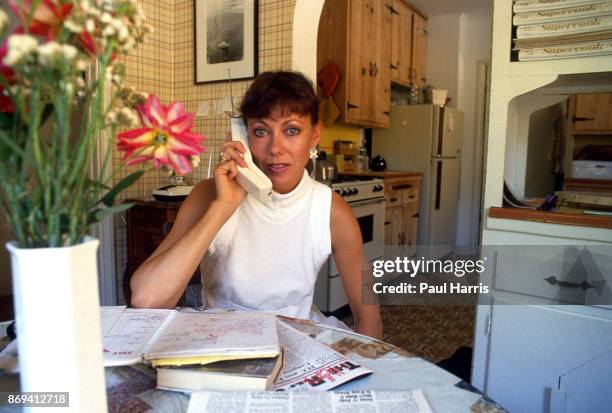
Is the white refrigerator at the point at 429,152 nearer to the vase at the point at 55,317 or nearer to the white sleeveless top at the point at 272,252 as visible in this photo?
the white sleeveless top at the point at 272,252

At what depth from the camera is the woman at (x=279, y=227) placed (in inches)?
50.3

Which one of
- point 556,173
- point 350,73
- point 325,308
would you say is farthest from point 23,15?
point 350,73

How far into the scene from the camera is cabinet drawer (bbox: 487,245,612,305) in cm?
133

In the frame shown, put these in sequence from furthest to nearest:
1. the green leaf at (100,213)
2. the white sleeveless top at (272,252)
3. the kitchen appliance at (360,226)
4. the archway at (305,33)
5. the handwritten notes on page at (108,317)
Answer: the kitchen appliance at (360,226), the archway at (305,33), the white sleeveless top at (272,252), the handwritten notes on page at (108,317), the green leaf at (100,213)

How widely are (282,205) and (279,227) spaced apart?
0.22ft

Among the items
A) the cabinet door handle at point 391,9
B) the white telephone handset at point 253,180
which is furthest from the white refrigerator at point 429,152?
the white telephone handset at point 253,180

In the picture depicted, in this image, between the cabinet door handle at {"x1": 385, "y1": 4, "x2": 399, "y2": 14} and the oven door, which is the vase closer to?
the oven door

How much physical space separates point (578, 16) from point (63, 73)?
1.44m

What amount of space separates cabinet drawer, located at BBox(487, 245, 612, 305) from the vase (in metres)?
1.37

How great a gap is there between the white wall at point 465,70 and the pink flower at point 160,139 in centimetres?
503

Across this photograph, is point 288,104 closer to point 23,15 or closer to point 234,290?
point 234,290

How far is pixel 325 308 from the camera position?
10.0 ft

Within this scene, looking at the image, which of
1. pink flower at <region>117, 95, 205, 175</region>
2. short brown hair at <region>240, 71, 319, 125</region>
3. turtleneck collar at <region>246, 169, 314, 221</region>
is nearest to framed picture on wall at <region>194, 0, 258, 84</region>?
short brown hair at <region>240, 71, 319, 125</region>

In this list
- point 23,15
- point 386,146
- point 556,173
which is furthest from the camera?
point 386,146
